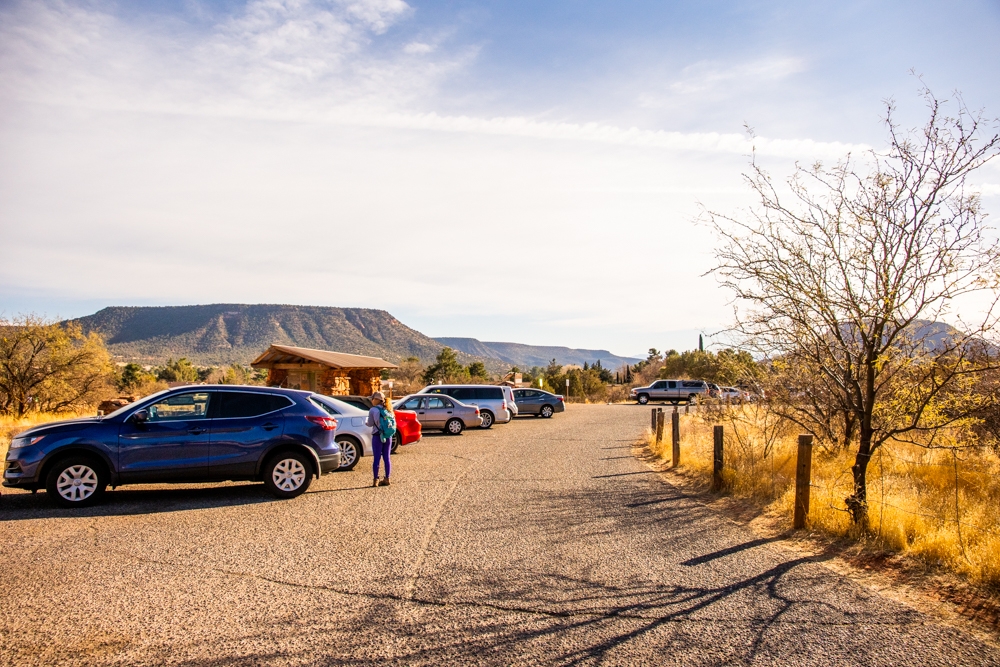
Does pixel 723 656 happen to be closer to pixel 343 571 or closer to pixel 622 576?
pixel 622 576

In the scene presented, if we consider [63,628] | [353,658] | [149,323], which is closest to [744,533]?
[353,658]

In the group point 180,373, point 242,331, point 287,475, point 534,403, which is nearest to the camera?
point 287,475

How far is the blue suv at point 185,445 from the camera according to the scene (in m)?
9.73

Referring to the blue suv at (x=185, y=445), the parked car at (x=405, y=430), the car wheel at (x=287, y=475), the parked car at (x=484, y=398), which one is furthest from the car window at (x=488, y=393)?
the car wheel at (x=287, y=475)

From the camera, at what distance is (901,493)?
9.57 meters

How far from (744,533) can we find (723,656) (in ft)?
13.5

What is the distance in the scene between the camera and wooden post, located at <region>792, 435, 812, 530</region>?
8.46m

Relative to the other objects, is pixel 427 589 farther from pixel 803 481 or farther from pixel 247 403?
pixel 247 403

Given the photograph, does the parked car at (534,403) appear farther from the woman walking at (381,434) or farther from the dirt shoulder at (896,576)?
the dirt shoulder at (896,576)

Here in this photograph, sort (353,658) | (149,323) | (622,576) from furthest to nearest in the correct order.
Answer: (149,323) < (622,576) < (353,658)

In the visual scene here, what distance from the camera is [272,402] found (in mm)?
11094

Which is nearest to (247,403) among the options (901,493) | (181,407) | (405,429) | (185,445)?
(181,407)

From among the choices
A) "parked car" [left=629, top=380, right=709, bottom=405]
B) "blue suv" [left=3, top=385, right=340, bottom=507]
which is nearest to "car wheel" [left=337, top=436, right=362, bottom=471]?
"blue suv" [left=3, top=385, right=340, bottom=507]

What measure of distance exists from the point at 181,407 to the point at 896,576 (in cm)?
936
